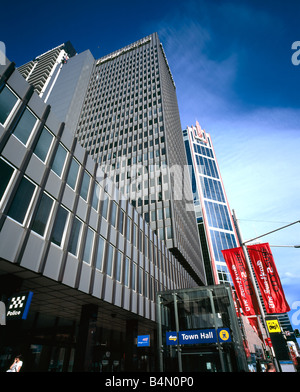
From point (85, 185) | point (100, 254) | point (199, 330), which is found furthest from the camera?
point (85, 185)

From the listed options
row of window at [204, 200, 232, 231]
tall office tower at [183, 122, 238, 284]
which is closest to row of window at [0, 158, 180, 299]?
tall office tower at [183, 122, 238, 284]

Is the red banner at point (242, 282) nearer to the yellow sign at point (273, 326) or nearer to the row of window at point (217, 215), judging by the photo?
the yellow sign at point (273, 326)

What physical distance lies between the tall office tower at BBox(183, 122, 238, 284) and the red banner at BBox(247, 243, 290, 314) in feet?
213

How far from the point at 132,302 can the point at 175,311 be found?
586 centimetres

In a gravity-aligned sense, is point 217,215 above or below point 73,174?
above

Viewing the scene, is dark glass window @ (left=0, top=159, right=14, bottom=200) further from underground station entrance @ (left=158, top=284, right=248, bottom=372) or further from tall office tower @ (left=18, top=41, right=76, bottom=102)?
tall office tower @ (left=18, top=41, right=76, bottom=102)

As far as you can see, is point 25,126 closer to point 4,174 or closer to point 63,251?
point 4,174

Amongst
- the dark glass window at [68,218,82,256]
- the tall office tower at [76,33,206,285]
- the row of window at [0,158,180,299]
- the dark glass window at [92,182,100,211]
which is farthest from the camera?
the tall office tower at [76,33,206,285]

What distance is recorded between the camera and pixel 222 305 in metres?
14.9

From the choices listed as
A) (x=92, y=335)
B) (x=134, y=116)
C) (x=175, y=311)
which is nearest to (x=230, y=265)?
(x=175, y=311)

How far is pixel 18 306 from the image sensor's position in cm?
940

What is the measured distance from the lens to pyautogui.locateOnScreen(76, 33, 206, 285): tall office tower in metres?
45.4

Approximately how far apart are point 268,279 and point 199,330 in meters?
A: 5.54
